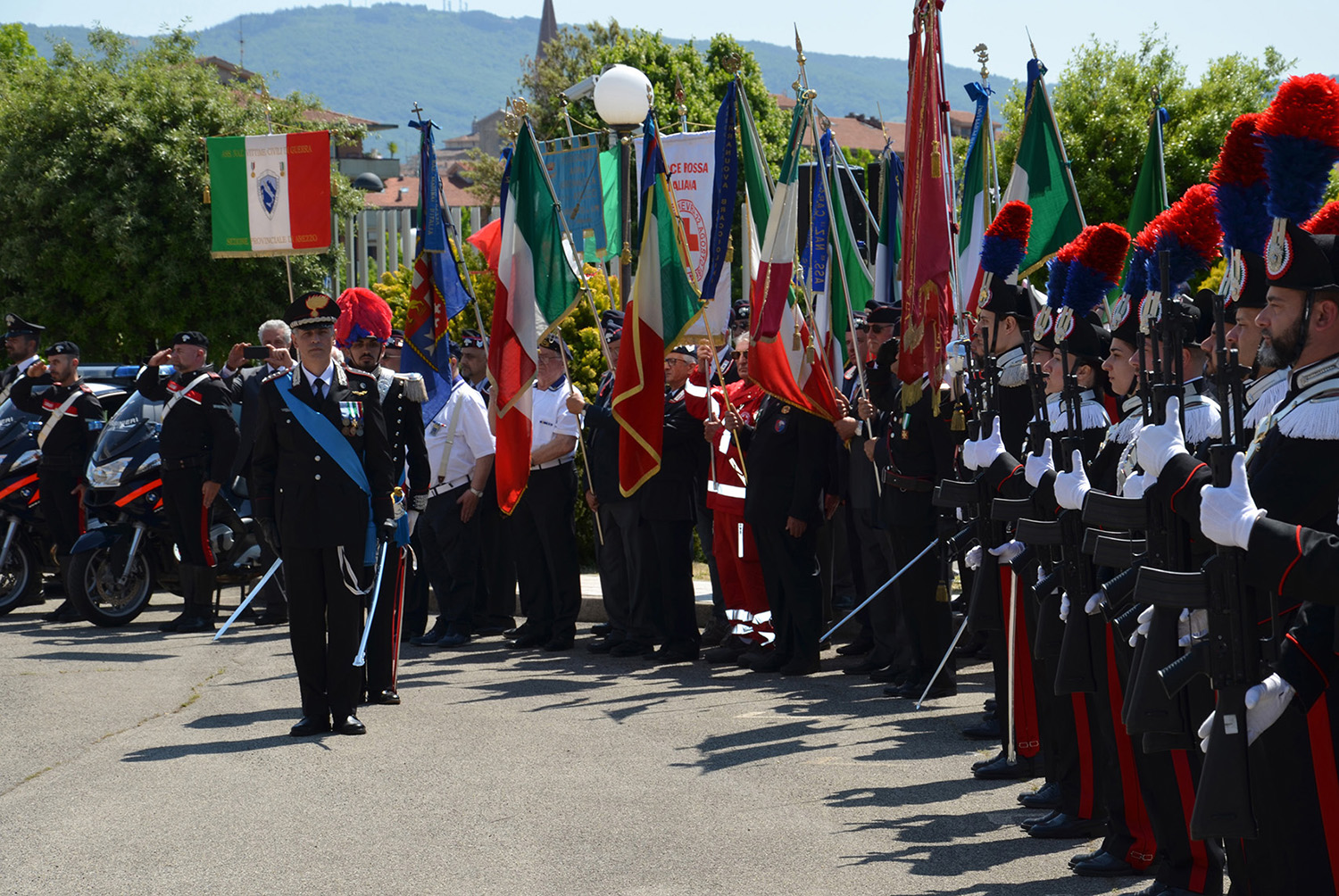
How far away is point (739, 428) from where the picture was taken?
10.5 metres

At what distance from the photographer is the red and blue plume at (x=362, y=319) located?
8.99 meters

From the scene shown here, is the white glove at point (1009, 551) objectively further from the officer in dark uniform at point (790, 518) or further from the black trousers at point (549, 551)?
the black trousers at point (549, 551)

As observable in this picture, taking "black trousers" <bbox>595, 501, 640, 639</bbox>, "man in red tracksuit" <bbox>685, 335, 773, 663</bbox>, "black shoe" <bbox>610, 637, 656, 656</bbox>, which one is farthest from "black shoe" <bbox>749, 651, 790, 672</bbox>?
"black trousers" <bbox>595, 501, 640, 639</bbox>

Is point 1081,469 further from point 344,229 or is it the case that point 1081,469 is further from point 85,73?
point 344,229

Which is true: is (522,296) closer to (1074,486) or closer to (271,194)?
(271,194)

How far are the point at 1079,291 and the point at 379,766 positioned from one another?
3.67 m

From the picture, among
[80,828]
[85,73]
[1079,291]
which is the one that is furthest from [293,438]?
[85,73]

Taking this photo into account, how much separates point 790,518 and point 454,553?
9.60ft

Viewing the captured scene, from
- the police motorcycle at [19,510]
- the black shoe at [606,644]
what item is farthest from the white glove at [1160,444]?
the police motorcycle at [19,510]

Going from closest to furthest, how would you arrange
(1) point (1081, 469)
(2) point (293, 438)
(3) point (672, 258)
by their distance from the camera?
1. (1) point (1081, 469)
2. (2) point (293, 438)
3. (3) point (672, 258)

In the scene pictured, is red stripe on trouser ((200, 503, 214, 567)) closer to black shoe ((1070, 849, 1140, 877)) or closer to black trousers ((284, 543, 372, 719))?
black trousers ((284, 543, 372, 719))

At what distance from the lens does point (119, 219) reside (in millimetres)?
25031

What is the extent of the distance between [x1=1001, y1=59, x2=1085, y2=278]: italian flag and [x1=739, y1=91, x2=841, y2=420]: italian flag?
2.04 metres

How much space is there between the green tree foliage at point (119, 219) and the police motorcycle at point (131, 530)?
13.6m
